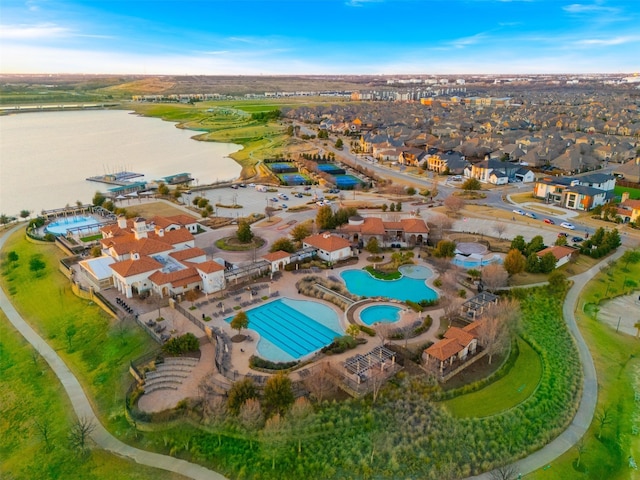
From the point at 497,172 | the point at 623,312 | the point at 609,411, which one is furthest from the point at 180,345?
the point at 497,172

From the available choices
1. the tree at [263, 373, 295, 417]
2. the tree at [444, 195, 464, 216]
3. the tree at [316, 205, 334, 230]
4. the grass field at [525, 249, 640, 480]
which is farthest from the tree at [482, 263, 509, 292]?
the tree at [444, 195, 464, 216]

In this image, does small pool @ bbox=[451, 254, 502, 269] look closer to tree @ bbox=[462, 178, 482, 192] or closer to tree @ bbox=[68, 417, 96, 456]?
tree @ bbox=[462, 178, 482, 192]

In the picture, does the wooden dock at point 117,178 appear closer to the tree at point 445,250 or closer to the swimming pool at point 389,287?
the swimming pool at point 389,287

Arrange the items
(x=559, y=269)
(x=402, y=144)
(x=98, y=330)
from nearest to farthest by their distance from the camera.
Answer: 1. (x=98, y=330)
2. (x=559, y=269)
3. (x=402, y=144)

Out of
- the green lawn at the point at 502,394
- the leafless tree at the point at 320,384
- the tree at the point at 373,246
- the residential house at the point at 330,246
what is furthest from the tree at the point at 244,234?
the green lawn at the point at 502,394

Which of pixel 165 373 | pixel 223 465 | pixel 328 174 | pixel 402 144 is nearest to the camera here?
pixel 223 465

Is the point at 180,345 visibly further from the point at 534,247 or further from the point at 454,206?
the point at 454,206

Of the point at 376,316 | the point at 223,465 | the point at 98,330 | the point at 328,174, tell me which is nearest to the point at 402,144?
the point at 328,174

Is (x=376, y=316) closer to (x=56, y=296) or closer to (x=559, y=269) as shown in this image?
(x=559, y=269)
